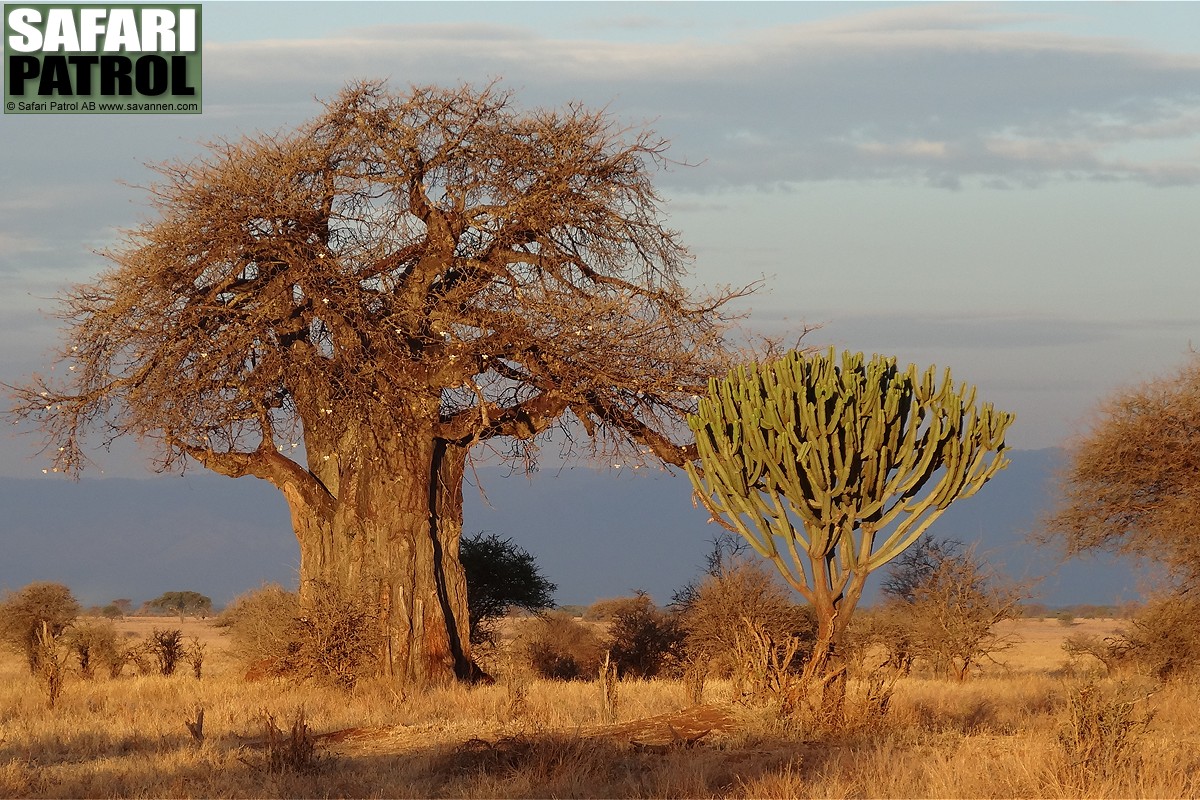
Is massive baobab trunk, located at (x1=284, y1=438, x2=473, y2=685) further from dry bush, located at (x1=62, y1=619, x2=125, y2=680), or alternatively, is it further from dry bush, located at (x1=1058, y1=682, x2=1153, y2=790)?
dry bush, located at (x1=62, y1=619, x2=125, y2=680)

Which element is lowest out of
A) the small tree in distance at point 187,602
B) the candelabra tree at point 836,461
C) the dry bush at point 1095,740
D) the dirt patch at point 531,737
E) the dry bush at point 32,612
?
the small tree in distance at point 187,602

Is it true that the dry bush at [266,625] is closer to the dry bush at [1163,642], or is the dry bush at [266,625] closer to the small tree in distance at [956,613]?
the small tree in distance at [956,613]

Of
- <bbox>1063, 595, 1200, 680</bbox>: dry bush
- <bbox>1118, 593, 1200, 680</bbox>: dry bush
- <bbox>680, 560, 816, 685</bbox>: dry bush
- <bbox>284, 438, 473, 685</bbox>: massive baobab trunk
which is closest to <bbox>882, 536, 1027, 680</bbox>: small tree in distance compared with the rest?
<bbox>1063, 595, 1200, 680</bbox>: dry bush

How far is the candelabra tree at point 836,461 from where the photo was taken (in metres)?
12.5

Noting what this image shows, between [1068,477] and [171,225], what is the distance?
14.1 metres

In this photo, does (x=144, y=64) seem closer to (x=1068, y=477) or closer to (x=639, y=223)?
(x=639, y=223)

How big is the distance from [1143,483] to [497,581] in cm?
1211

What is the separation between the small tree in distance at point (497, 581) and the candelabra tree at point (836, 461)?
1335cm

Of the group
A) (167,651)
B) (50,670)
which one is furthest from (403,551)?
(167,651)

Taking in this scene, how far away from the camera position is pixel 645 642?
24.9 m

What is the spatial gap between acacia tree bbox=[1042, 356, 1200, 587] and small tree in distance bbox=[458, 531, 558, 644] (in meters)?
10.4

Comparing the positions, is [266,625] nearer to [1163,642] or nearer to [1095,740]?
[1095,740]

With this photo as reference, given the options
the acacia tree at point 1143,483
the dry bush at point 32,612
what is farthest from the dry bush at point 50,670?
the acacia tree at point 1143,483

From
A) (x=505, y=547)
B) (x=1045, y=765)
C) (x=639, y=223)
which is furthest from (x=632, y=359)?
(x=505, y=547)
